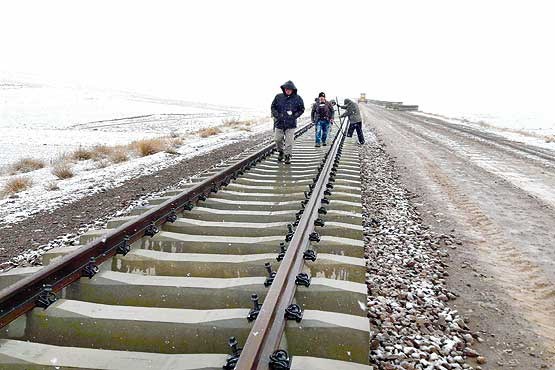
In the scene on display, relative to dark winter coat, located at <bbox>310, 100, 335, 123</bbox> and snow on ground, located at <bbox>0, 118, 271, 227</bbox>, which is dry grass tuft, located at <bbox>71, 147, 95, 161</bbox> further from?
dark winter coat, located at <bbox>310, 100, 335, 123</bbox>

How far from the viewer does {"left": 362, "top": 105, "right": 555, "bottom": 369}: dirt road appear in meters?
3.68

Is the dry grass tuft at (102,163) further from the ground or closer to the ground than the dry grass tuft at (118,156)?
closer to the ground

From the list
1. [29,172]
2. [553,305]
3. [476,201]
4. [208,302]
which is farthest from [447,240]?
[29,172]

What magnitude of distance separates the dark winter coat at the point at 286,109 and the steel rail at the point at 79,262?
175 inches

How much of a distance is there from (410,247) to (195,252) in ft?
8.61

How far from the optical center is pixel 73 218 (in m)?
6.97

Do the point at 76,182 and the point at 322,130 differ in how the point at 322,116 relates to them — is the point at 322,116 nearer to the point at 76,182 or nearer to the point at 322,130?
the point at 322,130

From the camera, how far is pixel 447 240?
5914mm

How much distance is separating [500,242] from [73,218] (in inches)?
244

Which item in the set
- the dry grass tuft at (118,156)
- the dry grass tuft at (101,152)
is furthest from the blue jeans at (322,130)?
the dry grass tuft at (101,152)

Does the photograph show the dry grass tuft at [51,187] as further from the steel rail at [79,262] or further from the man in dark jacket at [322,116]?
the man in dark jacket at [322,116]

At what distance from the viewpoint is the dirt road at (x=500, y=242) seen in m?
3.68

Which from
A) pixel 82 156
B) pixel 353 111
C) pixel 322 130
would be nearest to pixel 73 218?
pixel 322 130

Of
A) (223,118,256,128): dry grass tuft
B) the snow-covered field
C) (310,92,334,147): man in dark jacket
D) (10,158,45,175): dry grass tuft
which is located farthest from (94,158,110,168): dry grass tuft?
(223,118,256,128): dry grass tuft
